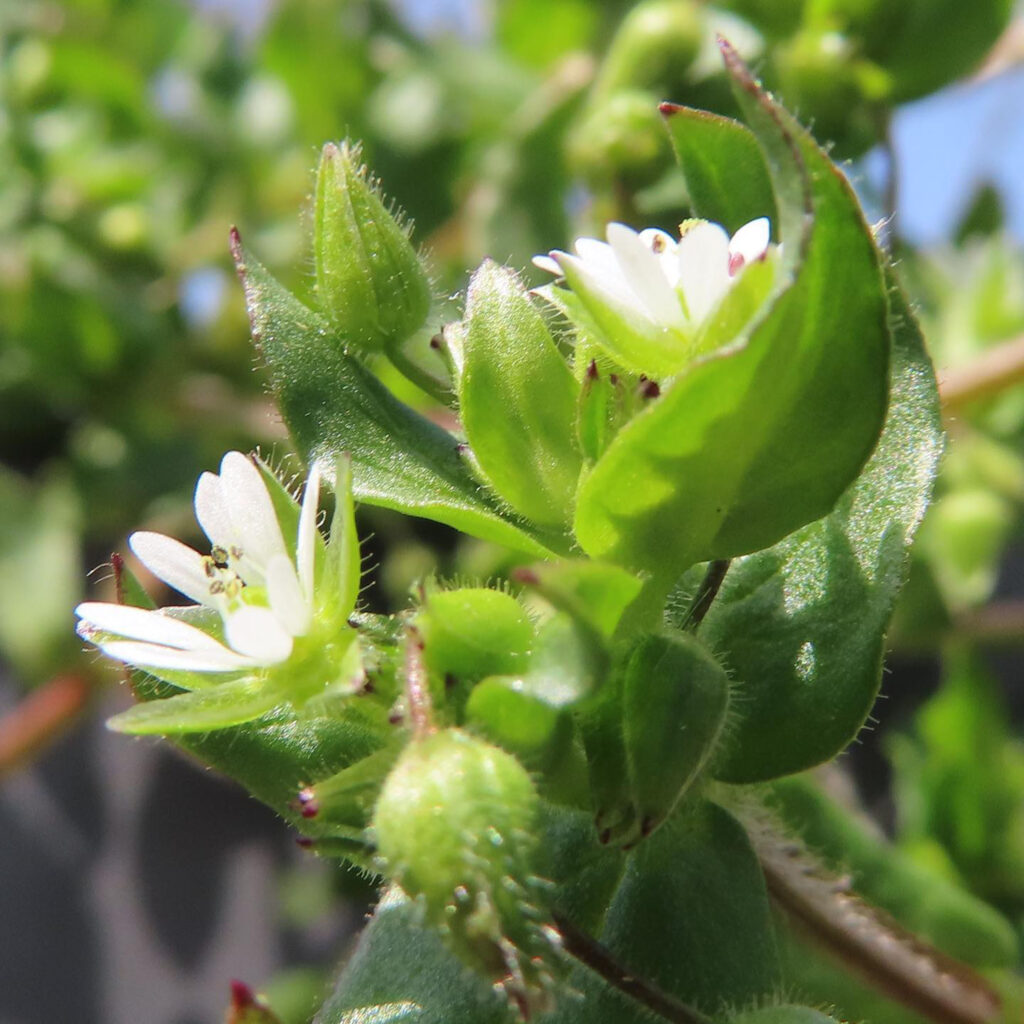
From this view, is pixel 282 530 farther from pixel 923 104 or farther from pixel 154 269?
pixel 154 269

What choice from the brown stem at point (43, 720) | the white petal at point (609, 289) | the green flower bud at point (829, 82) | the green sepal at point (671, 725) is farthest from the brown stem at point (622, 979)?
the brown stem at point (43, 720)

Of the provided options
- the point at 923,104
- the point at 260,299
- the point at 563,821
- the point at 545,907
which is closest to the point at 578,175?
the point at 923,104

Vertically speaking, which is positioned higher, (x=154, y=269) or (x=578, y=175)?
(x=154, y=269)

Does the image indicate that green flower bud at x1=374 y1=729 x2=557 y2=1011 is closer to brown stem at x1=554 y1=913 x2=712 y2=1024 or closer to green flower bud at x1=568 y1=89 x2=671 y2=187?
brown stem at x1=554 y1=913 x2=712 y2=1024

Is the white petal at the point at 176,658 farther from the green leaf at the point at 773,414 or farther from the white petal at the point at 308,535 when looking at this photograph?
the green leaf at the point at 773,414

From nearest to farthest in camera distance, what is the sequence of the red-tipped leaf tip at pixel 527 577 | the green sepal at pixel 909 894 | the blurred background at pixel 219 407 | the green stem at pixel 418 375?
the red-tipped leaf tip at pixel 527 577 → the green stem at pixel 418 375 → the green sepal at pixel 909 894 → the blurred background at pixel 219 407

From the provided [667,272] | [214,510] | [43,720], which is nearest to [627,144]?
[667,272]
